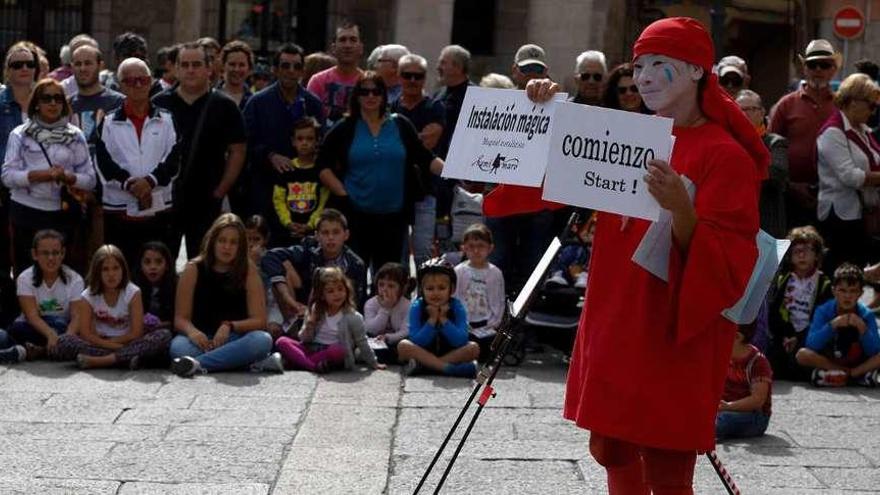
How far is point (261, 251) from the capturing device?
10.8 meters

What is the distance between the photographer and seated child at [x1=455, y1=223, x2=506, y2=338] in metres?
10.4

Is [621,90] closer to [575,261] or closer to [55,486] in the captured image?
[575,261]

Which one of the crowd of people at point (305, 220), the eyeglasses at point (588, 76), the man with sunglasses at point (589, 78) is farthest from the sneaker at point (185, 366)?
the eyeglasses at point (588, 76)

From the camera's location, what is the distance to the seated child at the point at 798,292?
1025 cm

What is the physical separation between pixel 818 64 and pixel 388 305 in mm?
3734

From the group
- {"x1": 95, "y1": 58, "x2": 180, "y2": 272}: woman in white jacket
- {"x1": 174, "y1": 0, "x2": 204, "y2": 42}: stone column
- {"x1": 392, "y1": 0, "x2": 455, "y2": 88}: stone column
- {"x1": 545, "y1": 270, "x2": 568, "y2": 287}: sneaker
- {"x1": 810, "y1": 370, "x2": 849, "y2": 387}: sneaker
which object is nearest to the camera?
{"x1": 810, "y1": 370, "x2": 849, "y2": 387}: sneaker

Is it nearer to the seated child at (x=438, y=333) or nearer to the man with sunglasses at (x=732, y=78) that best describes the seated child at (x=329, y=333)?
the seated child at (x=438, y=333)

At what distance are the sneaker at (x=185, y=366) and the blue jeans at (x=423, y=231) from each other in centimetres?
233

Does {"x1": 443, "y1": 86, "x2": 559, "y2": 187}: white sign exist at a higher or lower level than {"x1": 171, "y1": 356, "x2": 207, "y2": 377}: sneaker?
higher

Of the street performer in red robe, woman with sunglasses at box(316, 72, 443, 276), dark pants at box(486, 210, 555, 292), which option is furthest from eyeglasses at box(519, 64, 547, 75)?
the street performer in red robe

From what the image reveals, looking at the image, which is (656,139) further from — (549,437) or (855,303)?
(855,303)

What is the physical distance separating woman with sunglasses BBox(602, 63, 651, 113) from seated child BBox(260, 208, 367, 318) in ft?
6.21

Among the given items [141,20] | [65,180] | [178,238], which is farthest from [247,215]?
[141,20]

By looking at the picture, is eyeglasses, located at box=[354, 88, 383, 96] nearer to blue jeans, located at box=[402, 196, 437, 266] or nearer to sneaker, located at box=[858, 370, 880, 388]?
blue jeans, located at box=[402, 196, 437, 266]
